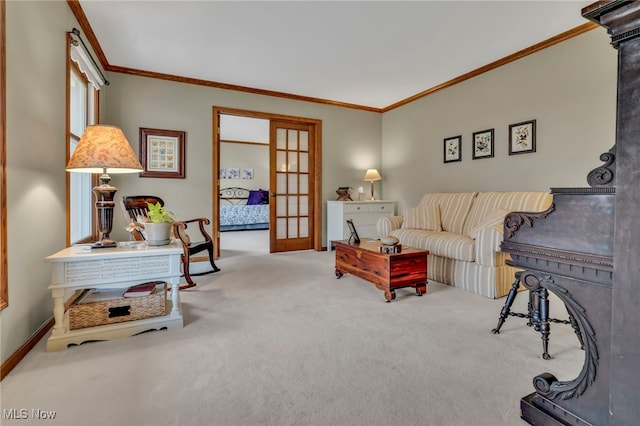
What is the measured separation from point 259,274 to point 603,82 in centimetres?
384

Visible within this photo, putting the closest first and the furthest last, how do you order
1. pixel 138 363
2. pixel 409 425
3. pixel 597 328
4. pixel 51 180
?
pixel 597 328
pixel 409 425
pixel 138 363
pixel 51 180

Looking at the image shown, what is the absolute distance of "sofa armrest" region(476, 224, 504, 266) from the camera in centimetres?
271

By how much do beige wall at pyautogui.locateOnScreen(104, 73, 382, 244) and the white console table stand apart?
7.50 feet

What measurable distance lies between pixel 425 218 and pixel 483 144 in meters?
1.20

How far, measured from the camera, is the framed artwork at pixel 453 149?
4332 mm

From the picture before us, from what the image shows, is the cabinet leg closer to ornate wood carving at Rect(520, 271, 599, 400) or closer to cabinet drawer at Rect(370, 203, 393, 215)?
ornate wood carving at Rect(520, 271, 599, 400)

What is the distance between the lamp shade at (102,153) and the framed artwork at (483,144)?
12.5ft

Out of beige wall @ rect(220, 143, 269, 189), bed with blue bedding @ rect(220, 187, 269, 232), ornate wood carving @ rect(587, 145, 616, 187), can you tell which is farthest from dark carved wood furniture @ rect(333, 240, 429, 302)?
beige wall @ rect(220, 143, 269, 189)

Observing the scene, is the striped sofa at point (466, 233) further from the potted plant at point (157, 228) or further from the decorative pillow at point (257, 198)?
the decorative pillow at point (257, 198)

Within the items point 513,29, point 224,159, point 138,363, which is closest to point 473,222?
point 513,29

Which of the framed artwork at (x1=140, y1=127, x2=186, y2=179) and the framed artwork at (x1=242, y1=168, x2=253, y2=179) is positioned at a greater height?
the framed artwork at (x1=242, y1=168, x2=253, y2=179)

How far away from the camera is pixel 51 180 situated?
7.13 feet

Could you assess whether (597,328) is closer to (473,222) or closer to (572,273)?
(572,273)

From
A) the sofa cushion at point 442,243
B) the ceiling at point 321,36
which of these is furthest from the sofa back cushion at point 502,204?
the ceiling at point 321,36
